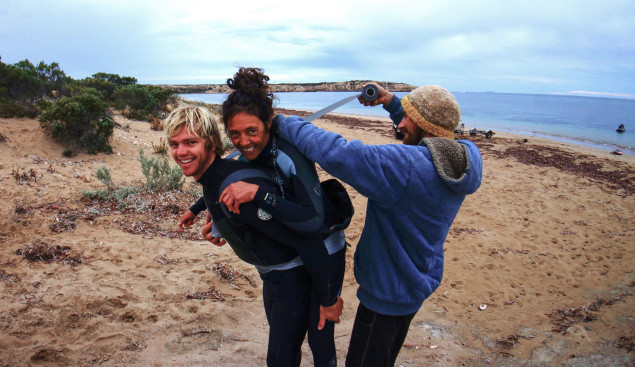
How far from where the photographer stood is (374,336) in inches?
70.5

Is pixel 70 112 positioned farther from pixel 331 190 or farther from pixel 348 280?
pixel 331 190

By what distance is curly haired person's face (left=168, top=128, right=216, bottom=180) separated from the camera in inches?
68.7

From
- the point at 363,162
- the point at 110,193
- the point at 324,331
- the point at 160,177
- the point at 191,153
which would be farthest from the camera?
the point at 160,177

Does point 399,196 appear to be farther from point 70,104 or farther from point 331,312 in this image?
point 70,104

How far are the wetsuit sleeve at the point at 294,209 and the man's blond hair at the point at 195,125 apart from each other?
465 mm

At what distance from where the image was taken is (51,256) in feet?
12.8

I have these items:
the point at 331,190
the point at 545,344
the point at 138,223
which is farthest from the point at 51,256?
the point at 545,344

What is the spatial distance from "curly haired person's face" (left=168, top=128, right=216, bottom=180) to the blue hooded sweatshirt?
0.40m

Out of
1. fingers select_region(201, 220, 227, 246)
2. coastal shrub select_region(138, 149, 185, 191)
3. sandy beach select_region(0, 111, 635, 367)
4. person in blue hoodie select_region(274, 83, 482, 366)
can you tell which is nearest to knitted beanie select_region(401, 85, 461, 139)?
person in blue hoodie select_region(274, 83, 482, 366)

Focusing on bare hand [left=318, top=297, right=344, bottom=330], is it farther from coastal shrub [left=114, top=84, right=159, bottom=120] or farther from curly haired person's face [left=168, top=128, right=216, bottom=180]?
coastal shrub [left=114, top=84, right=159, bottom=120]

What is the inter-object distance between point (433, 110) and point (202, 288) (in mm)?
3247

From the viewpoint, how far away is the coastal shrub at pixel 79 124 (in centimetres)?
797

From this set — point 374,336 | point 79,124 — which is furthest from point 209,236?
point 79,124

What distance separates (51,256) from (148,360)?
195cm
